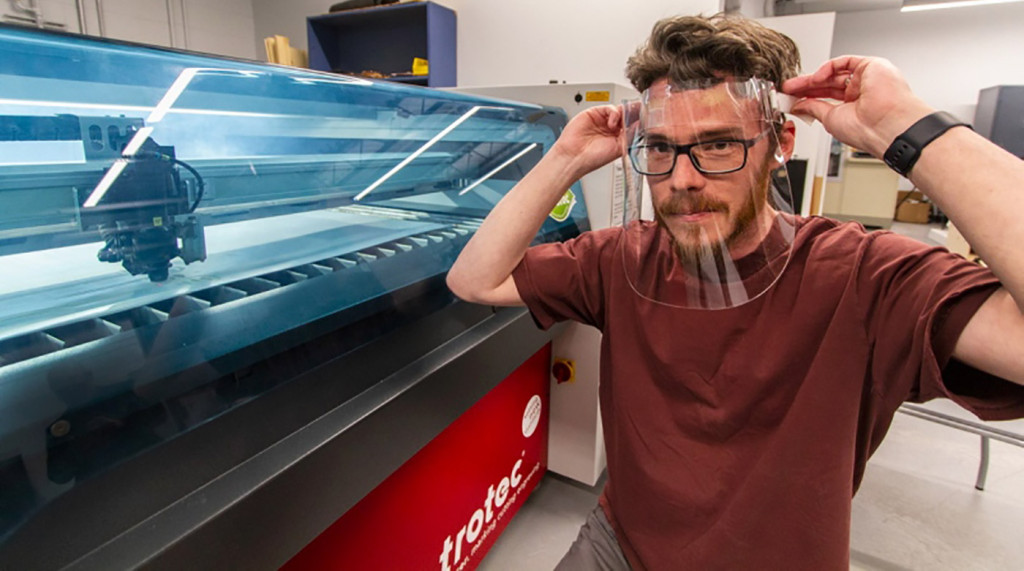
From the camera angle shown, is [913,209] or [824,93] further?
[913,209]

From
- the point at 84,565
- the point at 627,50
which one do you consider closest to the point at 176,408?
the point at 84,565

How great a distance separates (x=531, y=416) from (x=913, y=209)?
29.6 ft

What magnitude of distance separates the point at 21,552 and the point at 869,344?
3.61 feet

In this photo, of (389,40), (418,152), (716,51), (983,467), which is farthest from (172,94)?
(389,40)

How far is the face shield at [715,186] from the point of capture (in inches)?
35.7

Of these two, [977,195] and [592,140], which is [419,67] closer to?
[592,140]

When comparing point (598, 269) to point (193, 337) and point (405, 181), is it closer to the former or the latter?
point (405, 181)

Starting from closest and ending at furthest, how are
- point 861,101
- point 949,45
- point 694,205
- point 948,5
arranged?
point 861,101 → point 694,205 → point 948,5 → point 949,45

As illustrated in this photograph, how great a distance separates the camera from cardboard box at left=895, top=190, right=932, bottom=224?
327 inches

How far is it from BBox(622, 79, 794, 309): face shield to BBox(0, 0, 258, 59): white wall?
373cm

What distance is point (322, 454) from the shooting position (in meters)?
0.80

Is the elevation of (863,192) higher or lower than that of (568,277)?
lower

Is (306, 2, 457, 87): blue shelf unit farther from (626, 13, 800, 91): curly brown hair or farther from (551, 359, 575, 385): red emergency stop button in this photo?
(626, 13, 800, 91): curly brown hair

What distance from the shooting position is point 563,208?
1776 mm
